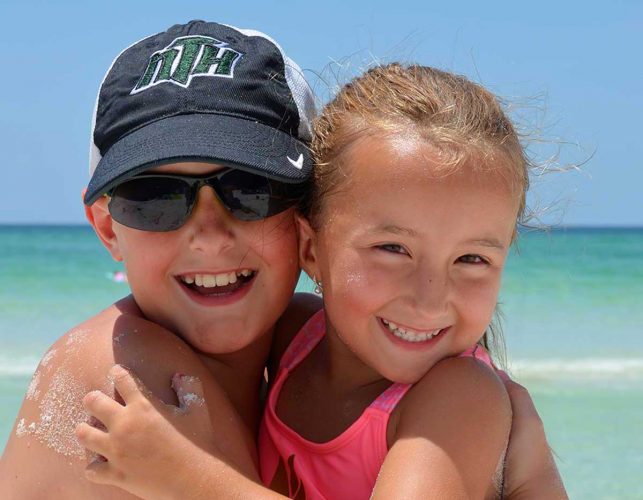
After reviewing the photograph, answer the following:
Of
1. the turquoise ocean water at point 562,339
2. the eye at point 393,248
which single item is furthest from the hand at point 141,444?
the turquoise ocean water at point 562,339

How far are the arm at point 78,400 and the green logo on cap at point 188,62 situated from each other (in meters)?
0.66

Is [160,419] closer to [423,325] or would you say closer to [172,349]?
[172,349]

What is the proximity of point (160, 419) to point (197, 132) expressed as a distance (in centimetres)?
74

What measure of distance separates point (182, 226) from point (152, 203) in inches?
4.0

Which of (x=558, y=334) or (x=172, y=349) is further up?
(x=172, y=349)

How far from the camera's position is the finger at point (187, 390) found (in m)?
2.24

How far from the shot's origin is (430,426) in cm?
218

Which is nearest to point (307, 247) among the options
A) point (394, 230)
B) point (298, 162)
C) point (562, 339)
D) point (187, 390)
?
point (298, 162)

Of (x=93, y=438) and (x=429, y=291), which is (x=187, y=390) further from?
(x=429, y=291)

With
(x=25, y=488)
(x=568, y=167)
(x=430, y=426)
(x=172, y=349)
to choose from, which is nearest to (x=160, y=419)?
(x=172, y=349)

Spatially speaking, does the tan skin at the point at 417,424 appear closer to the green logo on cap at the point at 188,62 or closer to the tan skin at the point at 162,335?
the tan skin at the point at 162,335

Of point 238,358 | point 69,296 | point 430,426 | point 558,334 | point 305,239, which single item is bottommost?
point 69,296

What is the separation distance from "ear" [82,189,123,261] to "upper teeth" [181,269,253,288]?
257 millimetres

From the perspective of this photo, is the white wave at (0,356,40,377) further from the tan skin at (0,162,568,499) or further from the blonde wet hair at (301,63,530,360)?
the blonde wet hair at (301,63,530,360)
